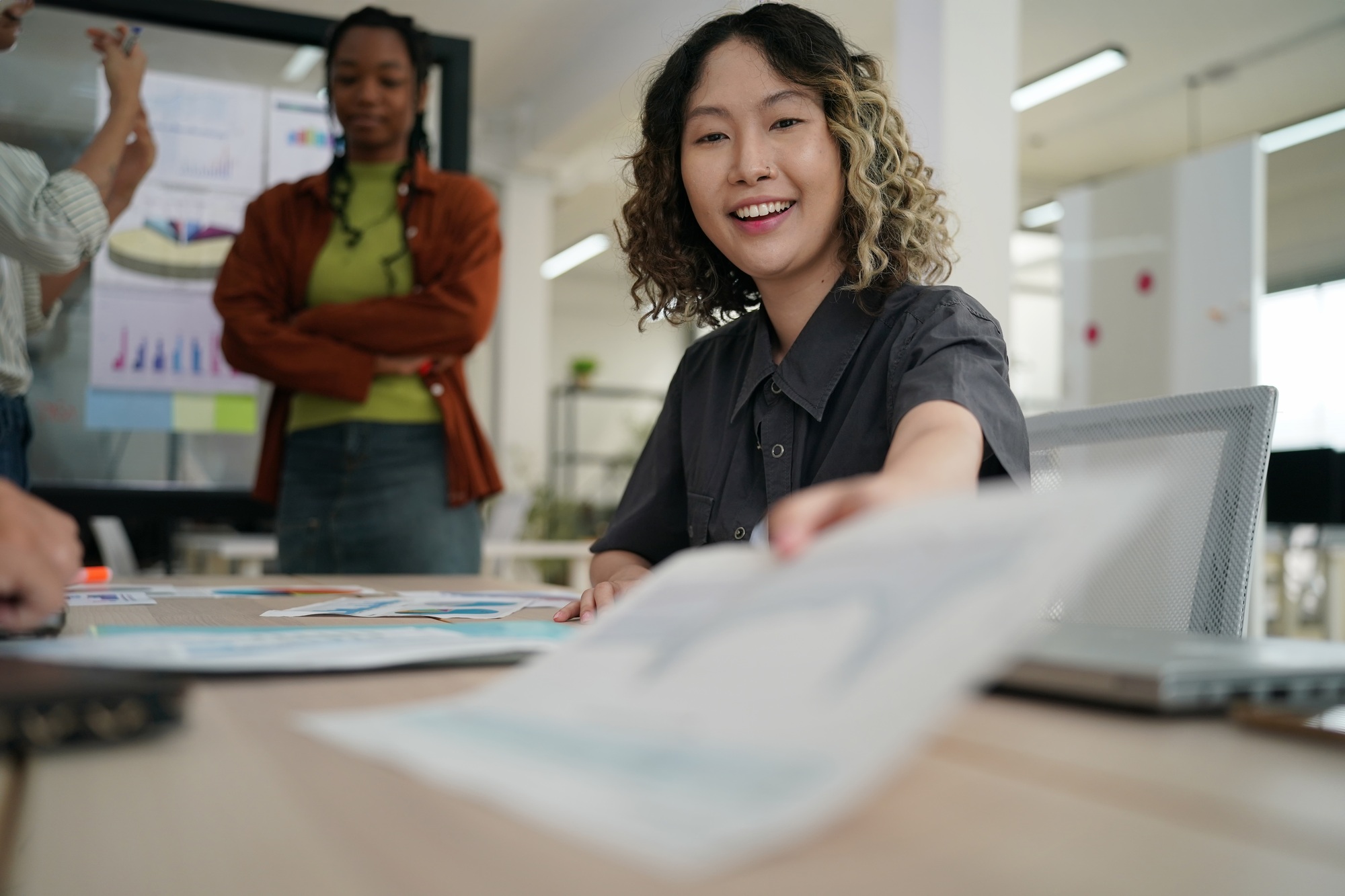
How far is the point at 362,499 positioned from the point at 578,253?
9.59 meters

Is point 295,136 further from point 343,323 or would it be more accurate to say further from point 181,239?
point 343,323

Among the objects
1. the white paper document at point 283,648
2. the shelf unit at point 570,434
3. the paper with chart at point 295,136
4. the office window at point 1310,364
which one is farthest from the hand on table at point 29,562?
the shelf unit at point 570,434

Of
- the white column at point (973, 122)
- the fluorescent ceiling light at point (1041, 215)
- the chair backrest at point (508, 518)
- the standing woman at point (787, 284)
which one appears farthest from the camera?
the fluorescent ceiling light at point (1041, 215)

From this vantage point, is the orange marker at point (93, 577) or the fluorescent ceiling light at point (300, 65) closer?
the orange marker at point (93, 577)

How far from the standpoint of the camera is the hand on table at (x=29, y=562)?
0.53 metres

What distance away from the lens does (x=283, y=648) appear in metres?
0.65

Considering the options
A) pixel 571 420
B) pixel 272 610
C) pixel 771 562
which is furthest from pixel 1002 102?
pixel 571 420

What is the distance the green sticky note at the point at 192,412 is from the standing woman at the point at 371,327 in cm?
74

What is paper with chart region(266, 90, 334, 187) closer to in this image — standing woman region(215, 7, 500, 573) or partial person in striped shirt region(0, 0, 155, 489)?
partial person in striped shirt region(0, 0, 155, 489)

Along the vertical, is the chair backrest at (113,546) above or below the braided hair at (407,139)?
below

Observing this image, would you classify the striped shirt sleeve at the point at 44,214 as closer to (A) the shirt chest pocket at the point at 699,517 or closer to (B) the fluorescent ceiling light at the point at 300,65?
(A) the shirt chest pocket at the point at 699,517

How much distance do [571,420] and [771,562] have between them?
11.9 m

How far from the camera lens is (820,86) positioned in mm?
1241

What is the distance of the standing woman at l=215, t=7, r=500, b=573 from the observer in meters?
1.88
